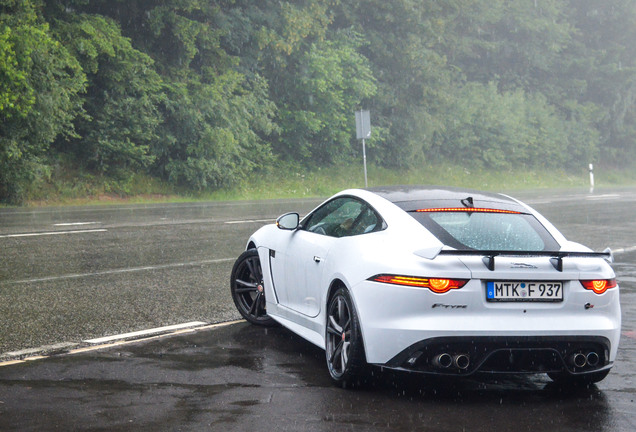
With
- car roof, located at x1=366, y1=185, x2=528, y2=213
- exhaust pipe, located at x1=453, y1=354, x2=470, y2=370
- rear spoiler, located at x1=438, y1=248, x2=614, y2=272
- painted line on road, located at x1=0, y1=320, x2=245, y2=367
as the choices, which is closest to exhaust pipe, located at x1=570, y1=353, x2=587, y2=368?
rear spoiler, located at x1=438, y1=248, x2=614, y2=272

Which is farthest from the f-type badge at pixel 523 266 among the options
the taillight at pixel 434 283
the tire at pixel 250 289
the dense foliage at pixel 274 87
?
the dense foliage at pixel 274 87

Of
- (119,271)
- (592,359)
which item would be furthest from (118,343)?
(119,271)

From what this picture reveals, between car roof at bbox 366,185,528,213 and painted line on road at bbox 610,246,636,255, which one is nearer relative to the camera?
car roof at bbox 366,185,528,213

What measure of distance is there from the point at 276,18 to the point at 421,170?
40.4 feet

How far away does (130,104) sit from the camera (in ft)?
102

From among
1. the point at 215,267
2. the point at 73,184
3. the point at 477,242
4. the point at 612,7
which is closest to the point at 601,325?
the point at 477,242

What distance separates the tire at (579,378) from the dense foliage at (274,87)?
2194 cm

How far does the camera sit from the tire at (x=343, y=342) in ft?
18.7

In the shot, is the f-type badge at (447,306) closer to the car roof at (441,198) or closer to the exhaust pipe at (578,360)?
the exhaust pipe at (578,360)

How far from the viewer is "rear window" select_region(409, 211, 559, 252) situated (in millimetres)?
5949

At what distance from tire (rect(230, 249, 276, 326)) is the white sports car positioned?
159 cm

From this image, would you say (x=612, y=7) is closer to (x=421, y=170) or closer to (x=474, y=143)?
(x=474, y=143)

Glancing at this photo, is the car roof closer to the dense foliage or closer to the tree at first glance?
the tree

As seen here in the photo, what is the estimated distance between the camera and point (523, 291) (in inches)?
218
